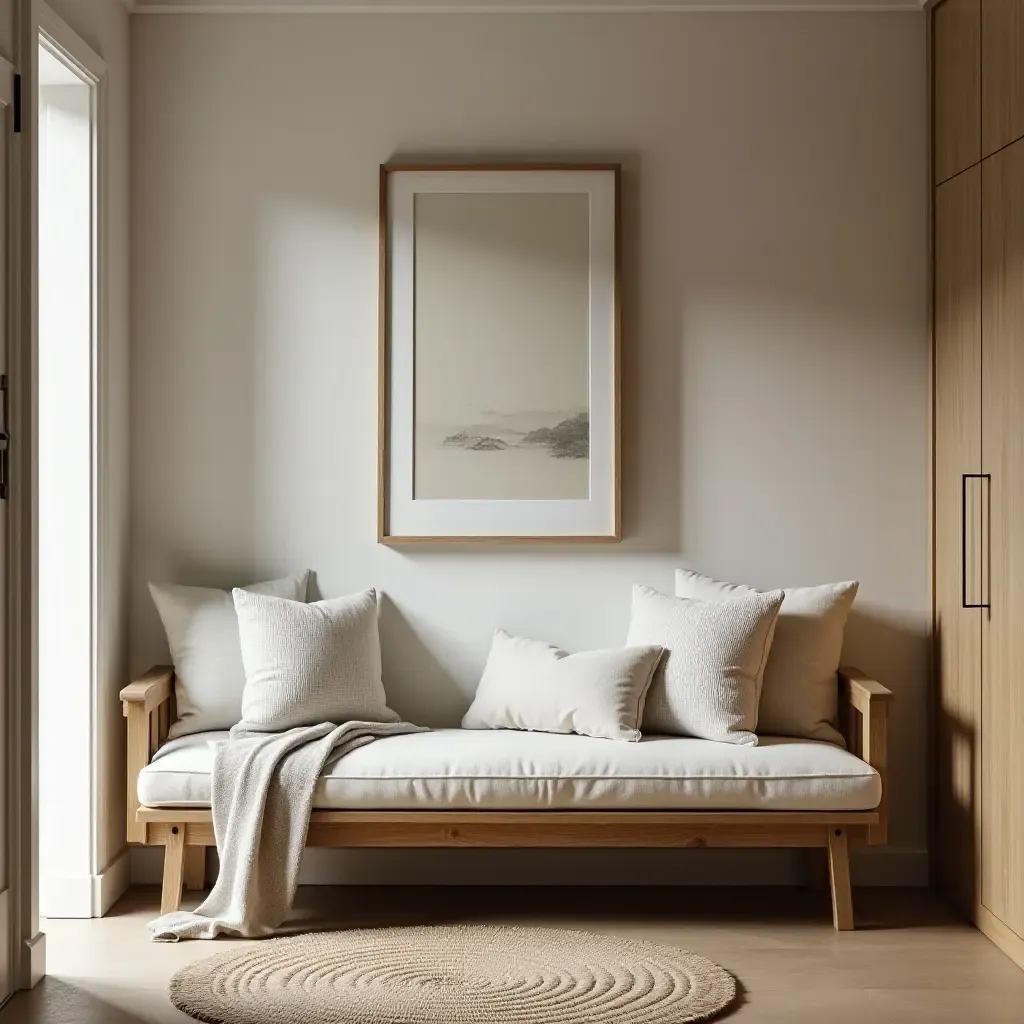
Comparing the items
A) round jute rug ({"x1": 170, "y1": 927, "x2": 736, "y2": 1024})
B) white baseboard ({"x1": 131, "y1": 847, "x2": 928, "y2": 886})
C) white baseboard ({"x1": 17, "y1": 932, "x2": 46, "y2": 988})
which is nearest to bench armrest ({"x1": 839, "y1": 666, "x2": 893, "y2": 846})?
white baseboard ({"x1": 131, "y1": 847, "x2": 928, "y2": 886})

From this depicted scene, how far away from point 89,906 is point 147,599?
3.03 feet

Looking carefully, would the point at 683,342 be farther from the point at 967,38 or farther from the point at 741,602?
the point at 967,38

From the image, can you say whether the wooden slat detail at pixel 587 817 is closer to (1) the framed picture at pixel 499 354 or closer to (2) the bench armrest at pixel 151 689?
(2) the bench armrest at pixel 151 689

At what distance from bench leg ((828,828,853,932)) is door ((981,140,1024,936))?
377mm

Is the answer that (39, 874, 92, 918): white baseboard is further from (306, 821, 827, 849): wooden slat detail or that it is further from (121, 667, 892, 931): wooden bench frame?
(306, 821, 827, 849): wooden slat detail

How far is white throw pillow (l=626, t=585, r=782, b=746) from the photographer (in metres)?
3.63

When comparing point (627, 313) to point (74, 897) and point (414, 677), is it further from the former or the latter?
point (74, 897)

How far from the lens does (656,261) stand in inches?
158

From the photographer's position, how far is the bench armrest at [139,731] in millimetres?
3577

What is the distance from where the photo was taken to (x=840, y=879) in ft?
11.5

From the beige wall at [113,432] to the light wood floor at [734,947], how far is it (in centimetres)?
36

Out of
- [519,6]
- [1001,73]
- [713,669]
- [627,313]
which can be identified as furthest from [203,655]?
[1001,73]

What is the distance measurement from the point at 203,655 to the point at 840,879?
192 cm

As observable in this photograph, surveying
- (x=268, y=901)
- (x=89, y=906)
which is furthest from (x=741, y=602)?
(x=89, y=906)
